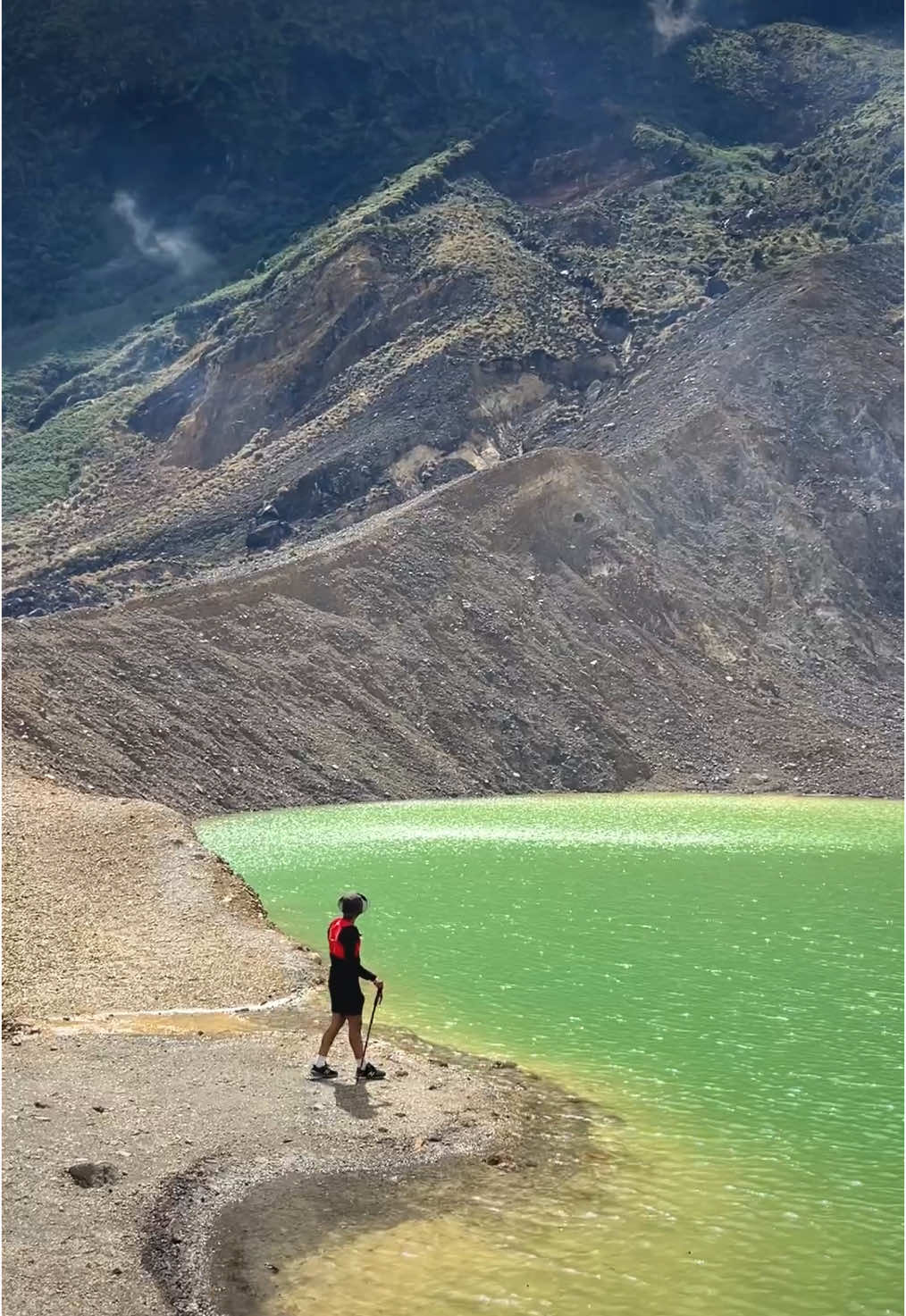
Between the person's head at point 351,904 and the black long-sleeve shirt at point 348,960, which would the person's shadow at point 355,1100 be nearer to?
the black long-sleeve shirt at point 348,960

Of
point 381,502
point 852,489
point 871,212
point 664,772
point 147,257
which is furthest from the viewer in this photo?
point 147,257

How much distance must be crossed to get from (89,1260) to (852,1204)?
5454 millimetres

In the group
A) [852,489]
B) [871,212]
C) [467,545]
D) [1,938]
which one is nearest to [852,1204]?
[1,938]

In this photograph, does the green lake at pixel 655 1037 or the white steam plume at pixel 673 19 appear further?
the white steam plume at pixel 673 19

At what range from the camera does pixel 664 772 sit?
1884 inches

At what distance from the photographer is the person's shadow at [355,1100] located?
12390 mm

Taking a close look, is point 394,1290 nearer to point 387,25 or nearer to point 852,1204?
point 852,1204

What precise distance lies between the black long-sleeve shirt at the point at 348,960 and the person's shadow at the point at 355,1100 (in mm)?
933

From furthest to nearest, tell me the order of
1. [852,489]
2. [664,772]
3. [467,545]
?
[852,489]
[467,545]
[664,772]

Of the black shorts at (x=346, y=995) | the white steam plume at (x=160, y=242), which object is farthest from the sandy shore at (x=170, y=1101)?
the white steam plume at (x=160, y=242)

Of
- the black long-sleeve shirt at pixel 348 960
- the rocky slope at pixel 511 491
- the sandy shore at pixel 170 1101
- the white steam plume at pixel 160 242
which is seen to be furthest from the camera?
the white steam plume at pixel 160 242

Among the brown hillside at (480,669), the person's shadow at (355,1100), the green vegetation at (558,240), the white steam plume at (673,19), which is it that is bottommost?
the person's shadow at (355,1100)

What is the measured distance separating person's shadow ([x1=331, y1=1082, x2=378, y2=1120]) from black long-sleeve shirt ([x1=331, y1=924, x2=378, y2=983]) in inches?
36.7

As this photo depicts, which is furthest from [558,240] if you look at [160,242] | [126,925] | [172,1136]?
[172,1136]
